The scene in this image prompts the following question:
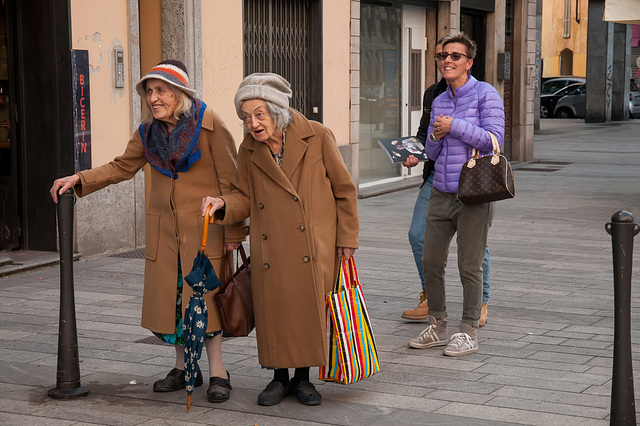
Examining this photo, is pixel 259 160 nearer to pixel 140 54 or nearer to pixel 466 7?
pixel 140 54

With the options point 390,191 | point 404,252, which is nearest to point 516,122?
point 390,191

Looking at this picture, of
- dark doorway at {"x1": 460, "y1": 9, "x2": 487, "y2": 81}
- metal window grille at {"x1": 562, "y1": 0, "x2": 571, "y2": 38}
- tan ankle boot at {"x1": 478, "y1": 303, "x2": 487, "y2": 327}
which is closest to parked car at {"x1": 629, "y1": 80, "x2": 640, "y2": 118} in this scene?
metal window grille at {"x1": 562, "y1": 0, "x2": 571, "y2": 38}

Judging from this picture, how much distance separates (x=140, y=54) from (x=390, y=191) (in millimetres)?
5596

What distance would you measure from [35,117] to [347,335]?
5.31 meters

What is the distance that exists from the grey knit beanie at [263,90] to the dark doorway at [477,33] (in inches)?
556

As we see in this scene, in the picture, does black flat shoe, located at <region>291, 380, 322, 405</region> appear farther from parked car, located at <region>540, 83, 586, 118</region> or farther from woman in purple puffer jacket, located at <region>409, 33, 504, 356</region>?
parked car, located at <region>540, 83, 586, 118</region>

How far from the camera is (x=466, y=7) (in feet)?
58.1

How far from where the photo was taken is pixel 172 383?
5.32 metres

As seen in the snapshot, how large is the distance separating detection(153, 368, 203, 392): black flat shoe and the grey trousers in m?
1.62

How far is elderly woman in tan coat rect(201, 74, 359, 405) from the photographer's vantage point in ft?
16.2

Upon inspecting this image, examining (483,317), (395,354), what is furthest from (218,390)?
(483,317)

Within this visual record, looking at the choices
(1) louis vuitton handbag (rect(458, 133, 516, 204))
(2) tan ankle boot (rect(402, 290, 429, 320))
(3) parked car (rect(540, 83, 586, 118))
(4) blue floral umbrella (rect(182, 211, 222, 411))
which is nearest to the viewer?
(4) blue floral umbrella (rect(182, 211, 222, 411))

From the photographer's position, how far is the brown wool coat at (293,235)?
4.95 meters

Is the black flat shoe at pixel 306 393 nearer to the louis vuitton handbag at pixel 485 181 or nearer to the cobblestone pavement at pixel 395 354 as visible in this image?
the cobblestone pavement at pixel 395 354
